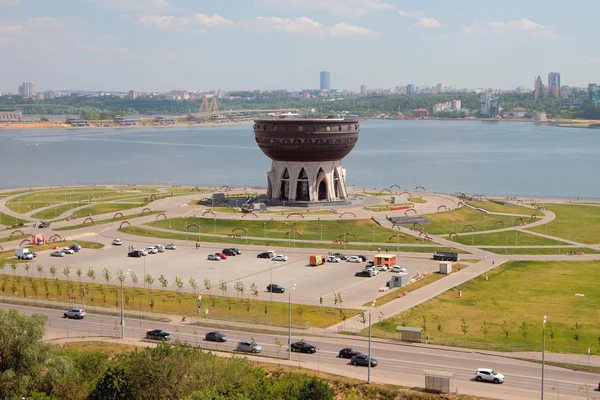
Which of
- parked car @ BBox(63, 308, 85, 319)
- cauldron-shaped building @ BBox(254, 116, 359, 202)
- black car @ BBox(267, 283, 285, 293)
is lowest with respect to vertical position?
black car @ BBox(267, 283, 285, 293)

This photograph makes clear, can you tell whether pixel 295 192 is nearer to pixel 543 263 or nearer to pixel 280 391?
pixel 543 263

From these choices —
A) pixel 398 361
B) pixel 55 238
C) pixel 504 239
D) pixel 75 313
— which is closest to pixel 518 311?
pixel 398 361

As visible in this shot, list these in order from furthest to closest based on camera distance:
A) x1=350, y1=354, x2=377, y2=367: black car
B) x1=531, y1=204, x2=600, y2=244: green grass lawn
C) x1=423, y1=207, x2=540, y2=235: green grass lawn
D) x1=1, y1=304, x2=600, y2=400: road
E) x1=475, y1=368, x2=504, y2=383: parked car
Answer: x1=423, y1=207, x2=540, y2=235: green grass lawn < x1=531, y1=204, x2=600, y2=244: green grass lawn < x1=350, y1=354, x2=377, y2=367: black car < x1=475, y1=368, x2=504, y2=383: parked car < x1=1, y1=304, x2=600, y2=400: road

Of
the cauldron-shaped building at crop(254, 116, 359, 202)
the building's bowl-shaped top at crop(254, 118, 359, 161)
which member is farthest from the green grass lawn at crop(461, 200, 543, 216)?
the building's bowl-shaped top at crop(254, 118, 359, 161)

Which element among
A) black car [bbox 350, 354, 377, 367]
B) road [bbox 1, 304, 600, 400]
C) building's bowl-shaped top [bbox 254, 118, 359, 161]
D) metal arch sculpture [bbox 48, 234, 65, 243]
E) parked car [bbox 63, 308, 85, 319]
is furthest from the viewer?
building's bowl-shaped top [bbox 254, 118, 359, 161]

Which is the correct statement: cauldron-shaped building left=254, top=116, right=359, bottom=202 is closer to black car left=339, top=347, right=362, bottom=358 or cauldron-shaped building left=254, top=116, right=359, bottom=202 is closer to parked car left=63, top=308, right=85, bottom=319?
parked car left=63, top=308, right=85, bottom=319

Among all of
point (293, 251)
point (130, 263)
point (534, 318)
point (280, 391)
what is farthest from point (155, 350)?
point (293, 251)

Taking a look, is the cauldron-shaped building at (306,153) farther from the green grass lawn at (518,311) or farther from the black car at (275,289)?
the black car at (275,289)
